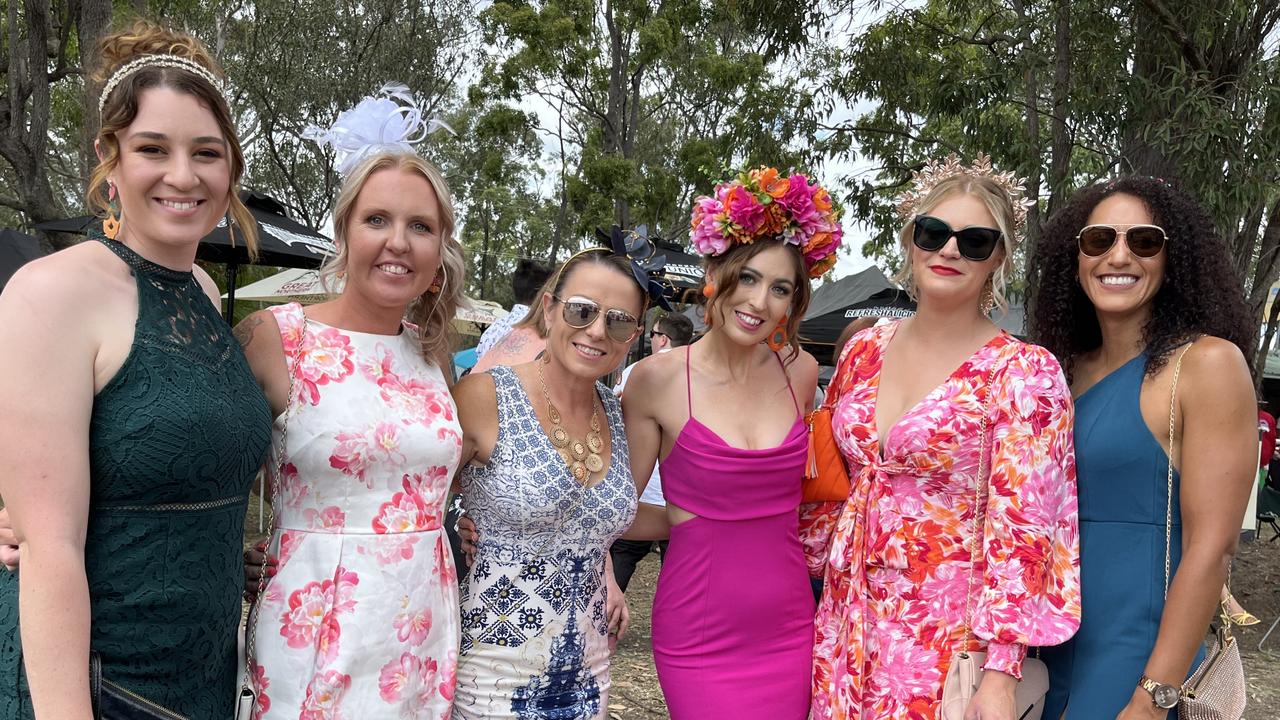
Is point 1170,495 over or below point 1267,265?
below

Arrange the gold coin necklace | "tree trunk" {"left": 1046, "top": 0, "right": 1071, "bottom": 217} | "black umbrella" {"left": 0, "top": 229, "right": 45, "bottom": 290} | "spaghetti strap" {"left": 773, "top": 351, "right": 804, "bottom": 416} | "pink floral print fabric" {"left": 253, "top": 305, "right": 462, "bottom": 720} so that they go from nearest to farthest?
"pink floral print fabric" {"left": 253, "top": 305, "right": 462, "bottom": 720}
the gold coin necklace
"spaghetti strap" {"left": 773, "top": 351, "right": 804, "bottom": 416}
"tree trunk" {"left": 1046, "top": 0, "right": 1071, "bottom": 217}
"black umbrella" {"left": 0, "top": 229, "right": 45, "bottom": 290}

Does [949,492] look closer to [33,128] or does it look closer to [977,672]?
[977,672]

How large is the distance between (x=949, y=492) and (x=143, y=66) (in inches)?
85.5

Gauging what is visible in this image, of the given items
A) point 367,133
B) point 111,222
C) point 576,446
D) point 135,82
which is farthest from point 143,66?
point 576,446

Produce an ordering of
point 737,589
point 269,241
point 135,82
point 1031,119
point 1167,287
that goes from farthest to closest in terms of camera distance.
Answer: point 269,241
point 1031,119
point 737,589
point 1167,287
point 135,82

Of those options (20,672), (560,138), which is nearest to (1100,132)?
(20,672)

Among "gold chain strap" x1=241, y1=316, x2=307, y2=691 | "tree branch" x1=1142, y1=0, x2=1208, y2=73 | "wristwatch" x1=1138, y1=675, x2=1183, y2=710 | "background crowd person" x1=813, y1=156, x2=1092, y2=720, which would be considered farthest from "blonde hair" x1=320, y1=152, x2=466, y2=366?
"tree branch" x1=1142, y1=0, x2=1208, y2=73

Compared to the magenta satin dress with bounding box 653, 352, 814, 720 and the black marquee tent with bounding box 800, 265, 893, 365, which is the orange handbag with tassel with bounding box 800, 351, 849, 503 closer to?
the magenta satin dress with bounding box 653, 352, 814, 720

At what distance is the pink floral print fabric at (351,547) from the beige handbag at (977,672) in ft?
4.28

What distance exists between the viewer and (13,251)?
7395 mm

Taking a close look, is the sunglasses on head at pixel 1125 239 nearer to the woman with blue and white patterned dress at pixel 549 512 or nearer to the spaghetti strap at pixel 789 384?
the spaghetti strap at pixel 789 384

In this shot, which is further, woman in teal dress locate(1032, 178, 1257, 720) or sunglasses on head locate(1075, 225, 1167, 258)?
sunglasses on head locate(1075, 225, 1167, 258)

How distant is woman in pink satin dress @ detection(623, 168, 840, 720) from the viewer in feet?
9.03

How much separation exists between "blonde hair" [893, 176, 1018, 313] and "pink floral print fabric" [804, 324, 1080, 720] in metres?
0.21
